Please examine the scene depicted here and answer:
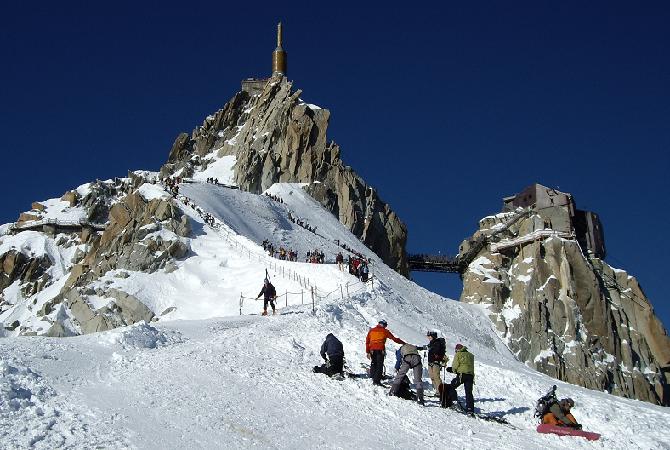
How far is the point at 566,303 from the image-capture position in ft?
201

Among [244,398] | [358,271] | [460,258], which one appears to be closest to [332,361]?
[244,398]

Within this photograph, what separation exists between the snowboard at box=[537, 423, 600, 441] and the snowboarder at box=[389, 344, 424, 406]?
243 centimetres

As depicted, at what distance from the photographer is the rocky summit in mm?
57125

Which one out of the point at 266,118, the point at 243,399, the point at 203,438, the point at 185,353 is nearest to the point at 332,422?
the point at 243,399

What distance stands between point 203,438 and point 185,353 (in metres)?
6.04

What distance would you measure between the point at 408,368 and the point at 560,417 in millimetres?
3160

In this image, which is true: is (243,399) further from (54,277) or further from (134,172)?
(134,172)

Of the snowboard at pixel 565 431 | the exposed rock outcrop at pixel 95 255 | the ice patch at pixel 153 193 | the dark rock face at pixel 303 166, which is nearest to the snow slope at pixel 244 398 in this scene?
the snowboard at pixel 565 431

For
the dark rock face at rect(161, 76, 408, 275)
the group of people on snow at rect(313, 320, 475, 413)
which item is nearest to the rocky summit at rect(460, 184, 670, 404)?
the dark rock face at rect(161, 76, 408, 275)

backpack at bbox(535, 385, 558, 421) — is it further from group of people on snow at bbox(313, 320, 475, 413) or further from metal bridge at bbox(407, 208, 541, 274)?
metal bridge at bbox(407, 208, 541, 274)

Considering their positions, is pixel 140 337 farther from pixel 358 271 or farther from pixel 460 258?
pixel 460 258

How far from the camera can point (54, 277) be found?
5797 centimetres

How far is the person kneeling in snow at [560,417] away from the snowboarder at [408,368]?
2.55m

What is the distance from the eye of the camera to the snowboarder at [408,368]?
14.7 m
